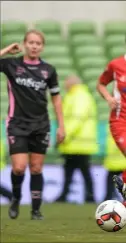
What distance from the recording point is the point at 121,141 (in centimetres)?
908

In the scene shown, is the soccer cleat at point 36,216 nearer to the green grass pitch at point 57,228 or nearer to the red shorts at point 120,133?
the green grass pitch at point 57,228

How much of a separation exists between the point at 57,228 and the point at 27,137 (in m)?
1.44

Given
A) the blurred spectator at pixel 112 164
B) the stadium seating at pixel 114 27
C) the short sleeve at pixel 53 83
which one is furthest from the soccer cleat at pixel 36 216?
the stadium seating at pixel 114 27

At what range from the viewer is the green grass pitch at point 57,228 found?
7.42 m

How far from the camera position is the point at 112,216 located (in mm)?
7723

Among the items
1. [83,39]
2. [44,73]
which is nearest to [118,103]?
[44,73]

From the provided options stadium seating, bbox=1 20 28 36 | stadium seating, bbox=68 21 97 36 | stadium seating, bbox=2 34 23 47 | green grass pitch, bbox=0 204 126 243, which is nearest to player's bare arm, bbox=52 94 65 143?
green grass pitch, bbox=0 204 126 243

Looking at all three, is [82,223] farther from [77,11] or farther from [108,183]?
[77,11]

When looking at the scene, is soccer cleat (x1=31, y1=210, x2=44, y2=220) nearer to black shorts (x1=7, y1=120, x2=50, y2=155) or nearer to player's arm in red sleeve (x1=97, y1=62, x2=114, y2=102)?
black shorts (x1=7, y1=120, x2=50, y2=155)

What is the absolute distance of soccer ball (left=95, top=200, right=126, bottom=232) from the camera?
7727 mm

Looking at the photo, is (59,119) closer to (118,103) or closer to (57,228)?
(118,103)

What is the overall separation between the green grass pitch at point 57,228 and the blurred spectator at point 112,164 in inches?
47.0

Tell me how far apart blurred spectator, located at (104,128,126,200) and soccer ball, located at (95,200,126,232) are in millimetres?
6040

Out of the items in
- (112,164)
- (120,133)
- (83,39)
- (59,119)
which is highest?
(120,133)
